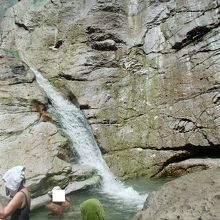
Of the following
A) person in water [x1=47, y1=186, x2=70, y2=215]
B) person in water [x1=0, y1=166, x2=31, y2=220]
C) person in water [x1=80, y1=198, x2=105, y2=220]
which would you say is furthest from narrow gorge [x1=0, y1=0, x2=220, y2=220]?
person in water [x1=80, y1=198, x2=105, y2=220]

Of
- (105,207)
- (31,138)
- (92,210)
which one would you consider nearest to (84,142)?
(31,138)

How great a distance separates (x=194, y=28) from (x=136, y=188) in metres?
7.30

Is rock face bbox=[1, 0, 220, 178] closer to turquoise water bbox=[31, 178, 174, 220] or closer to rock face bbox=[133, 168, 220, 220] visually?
turquoise water bbox=[31, 178, 174, 220]

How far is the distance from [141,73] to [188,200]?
1253 cm

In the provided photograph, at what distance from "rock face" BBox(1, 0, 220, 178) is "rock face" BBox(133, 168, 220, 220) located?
902cm

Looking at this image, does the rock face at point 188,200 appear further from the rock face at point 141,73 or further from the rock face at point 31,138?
the rock face at point 141,73

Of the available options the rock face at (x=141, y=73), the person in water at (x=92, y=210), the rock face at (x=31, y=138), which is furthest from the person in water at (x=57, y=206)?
the person in water at (x=92, y=210)

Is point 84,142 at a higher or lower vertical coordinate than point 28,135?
lower

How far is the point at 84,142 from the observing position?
1586 centimetres

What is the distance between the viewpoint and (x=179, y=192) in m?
5.96

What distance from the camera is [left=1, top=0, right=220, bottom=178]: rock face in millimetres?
15539

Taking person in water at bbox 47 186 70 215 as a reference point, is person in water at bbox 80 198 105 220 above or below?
above

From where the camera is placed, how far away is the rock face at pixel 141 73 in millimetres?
15539

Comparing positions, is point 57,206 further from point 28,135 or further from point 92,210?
point 92,210
